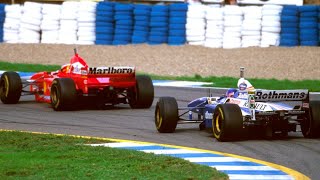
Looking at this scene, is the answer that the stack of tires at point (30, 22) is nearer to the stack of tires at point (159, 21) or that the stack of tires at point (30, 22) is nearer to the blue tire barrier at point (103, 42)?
the blue tire barrier at point (103, 42)

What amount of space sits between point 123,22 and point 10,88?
530 inches

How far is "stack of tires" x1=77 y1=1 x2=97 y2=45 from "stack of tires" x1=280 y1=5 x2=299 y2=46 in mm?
6480

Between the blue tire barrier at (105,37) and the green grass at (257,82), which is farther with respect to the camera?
the blue tire barrier at (105,37)

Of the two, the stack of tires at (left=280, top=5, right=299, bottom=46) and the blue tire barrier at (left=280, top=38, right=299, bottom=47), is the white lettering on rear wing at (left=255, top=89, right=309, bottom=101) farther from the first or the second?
the blue tire barrier at (left=280, top=38, right=299, bottom=47)

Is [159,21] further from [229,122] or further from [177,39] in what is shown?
[229,122]

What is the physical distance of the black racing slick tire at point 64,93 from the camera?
63.1 ft

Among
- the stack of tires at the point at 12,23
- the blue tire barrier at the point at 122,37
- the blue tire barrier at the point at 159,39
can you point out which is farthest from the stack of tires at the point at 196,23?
the stack of tires at the point at 12,23

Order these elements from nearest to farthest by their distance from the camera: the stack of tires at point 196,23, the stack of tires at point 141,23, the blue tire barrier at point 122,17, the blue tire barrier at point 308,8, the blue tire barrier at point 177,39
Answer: the blue tire barrier at point 308,8
the stack of tires at point 196,23
the stack of tires at point 141,23
the blue tire barrier at point 122,17
the blue tire barrier at point 177,39

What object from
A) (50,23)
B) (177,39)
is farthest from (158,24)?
(50,23)

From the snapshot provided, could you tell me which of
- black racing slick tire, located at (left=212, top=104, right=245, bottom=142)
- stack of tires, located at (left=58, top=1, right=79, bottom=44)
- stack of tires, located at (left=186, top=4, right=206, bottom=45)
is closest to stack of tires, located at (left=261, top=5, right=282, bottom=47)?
stack of tires, located at (left=186, top=4, right=206, bottom=45)

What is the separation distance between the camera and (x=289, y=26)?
32031 mm

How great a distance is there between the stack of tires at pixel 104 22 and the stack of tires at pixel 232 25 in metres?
3.98

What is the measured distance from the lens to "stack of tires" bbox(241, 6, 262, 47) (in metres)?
32.3

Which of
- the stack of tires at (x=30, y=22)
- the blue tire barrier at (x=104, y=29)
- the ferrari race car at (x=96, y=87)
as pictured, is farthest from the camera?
the stack of tires at (x=30, y=22)
